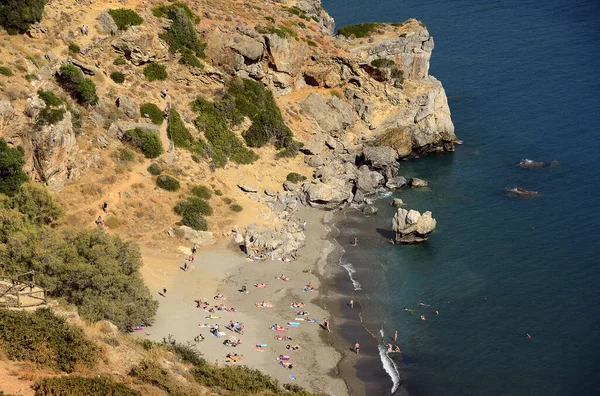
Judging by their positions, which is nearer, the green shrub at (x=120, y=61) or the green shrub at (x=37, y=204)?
the green shrub at (x=37, y=204)

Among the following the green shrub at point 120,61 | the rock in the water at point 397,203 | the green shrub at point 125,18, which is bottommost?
the rock in the water at point 397,203

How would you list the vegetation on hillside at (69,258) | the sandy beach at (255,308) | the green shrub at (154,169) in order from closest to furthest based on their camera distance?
the vegetation on hillside at (69,258) < the sandy beach at (255,308) < the green shrub at (154,169)

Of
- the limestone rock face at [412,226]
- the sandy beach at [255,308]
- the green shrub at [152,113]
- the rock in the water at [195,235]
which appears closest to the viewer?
the sandy beach at [255,308]

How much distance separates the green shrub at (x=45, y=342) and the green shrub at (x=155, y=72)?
4522 centimetres

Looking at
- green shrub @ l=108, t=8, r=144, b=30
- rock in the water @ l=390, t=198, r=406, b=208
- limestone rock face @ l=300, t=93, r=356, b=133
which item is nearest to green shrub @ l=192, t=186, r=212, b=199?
green shrub @ l=108, t=8, r=144, b=30

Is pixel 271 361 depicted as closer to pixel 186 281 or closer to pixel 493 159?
pixel 186 281

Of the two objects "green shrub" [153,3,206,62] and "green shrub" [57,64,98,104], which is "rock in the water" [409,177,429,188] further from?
"green shrub" [57,64,98,104]

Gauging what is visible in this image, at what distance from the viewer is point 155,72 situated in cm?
7069

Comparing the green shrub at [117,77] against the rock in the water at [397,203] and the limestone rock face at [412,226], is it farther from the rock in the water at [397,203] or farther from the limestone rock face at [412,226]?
the rock in the water at [397,203]

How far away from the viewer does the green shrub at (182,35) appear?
Result: 72.8 meters

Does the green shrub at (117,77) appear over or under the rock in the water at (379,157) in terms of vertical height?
over

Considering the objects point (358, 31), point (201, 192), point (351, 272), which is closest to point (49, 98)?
point (201, 192)

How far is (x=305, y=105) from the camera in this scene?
81125mm

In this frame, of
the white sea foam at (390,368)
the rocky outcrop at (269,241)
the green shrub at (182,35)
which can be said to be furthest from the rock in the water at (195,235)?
the green shrub at (182,35)
